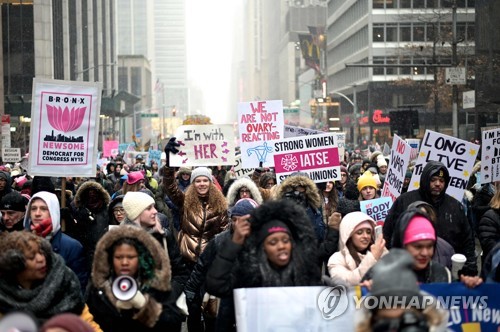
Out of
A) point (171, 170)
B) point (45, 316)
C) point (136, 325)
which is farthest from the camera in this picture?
point (171, 170)

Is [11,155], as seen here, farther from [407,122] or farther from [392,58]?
[392,58]

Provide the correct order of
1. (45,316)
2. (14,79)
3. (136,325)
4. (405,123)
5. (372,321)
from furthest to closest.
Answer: (14,79) < (405,123) < (136,325) < (45,316) < (372,321)

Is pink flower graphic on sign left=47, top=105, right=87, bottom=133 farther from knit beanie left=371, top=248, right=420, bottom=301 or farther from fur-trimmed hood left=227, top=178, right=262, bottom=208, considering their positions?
knit beanie left=371, top=248, right=420, bottom=301

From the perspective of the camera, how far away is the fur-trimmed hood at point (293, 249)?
5484 mm

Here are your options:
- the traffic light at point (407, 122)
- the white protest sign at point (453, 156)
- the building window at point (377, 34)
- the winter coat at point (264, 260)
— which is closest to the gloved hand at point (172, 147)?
the white protest sign at point (453, 156)

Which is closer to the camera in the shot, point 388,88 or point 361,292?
point 361,292

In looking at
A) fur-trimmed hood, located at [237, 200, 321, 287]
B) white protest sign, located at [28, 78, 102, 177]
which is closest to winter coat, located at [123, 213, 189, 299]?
fur-trimmed hood, located at [237, 200, 321, 287]

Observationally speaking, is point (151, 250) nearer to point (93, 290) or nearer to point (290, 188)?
point (93, 290)

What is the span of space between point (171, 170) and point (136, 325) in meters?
4.79

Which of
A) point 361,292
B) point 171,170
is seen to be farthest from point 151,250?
point 171,170

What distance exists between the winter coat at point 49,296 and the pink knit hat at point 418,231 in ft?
6.02

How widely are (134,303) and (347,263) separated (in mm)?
1570

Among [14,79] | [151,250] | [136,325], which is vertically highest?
[14,79]

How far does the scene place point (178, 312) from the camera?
5543 millimetres
